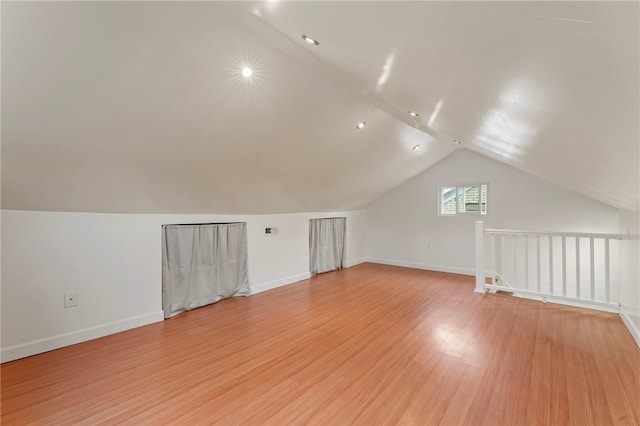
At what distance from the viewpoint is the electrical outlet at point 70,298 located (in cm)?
274

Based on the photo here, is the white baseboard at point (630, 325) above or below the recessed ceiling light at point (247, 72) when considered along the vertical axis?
below

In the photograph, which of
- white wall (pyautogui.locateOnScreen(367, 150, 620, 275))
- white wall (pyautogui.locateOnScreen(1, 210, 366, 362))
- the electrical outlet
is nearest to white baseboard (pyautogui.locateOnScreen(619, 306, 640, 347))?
white wall (pyautogui.locateOnScreen(367, 150, 620, 275))

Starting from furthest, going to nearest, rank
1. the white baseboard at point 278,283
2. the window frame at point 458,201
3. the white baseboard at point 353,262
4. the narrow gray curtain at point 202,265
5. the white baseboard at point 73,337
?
the white baseboard at point 353,262, the window frame at point 458,201, the white baseboard at point 278,283, the narrow gray curtain at point 202,265, the white baseboard at point 73,337

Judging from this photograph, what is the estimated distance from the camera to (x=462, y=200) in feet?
19.2

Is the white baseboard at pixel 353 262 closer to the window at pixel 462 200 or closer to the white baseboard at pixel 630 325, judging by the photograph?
the window at pixel 462 200

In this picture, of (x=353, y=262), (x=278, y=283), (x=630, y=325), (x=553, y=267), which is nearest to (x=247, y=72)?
(x=278, y=283)

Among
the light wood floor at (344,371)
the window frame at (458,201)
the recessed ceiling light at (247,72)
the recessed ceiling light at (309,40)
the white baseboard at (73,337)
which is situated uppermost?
the recessed ceiling light at (247,72)

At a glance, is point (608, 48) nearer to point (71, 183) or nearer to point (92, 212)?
point (71, 183)

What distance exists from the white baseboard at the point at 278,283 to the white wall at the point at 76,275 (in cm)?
137

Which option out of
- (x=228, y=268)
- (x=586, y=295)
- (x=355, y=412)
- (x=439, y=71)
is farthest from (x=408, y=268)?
(x=439, y=71)

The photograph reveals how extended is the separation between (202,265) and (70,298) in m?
1.36

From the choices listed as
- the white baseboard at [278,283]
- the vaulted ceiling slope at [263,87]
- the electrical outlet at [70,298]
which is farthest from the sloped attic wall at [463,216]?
the electrical outlet at [70,298]

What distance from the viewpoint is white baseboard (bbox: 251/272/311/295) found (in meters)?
4.48

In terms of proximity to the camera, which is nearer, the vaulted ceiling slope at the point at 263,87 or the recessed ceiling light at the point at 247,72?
the vaulted ceiling slope at the point at 263,87
